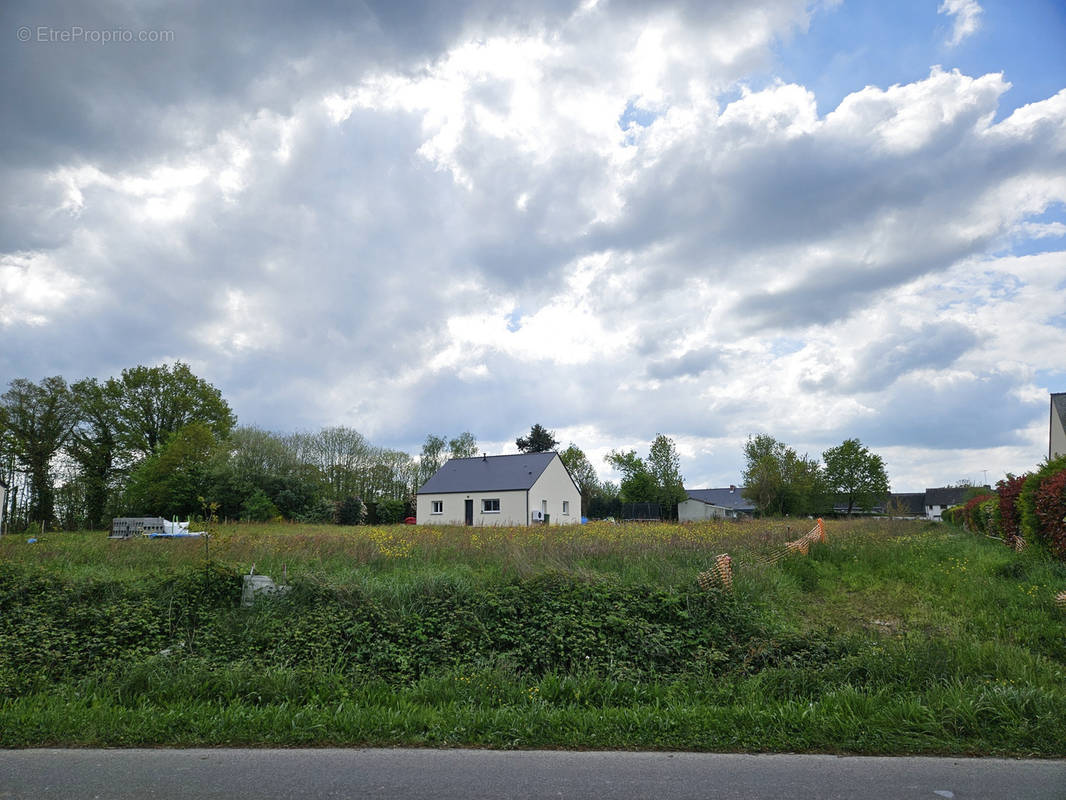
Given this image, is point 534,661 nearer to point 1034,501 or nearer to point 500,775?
point 500,775

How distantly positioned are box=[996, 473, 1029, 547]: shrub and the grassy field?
5759 mm

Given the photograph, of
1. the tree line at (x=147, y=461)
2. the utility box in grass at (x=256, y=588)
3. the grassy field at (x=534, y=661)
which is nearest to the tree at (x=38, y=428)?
the tree line at (x=147, y=461)

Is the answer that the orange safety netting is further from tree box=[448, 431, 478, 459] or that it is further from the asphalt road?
tree box=[448, 431, 478, 459]

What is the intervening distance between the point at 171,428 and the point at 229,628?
4611 centimetres

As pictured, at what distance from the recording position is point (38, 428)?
39.2m

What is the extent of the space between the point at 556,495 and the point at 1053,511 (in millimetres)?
35396

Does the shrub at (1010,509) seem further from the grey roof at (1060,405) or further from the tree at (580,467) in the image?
the tree at (580,467)

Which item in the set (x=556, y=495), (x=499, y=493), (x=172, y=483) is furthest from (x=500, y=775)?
(x=172, y=483)

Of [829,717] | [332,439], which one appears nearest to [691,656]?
[829,717]

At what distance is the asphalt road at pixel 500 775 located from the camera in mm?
3969

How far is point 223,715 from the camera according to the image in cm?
530

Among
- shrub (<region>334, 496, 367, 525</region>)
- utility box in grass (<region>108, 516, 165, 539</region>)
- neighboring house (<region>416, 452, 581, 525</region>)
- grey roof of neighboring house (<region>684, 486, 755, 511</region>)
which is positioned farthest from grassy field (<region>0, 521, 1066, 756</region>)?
grey roof of neighboring house (<region>684, 486, 755, 511</region>)

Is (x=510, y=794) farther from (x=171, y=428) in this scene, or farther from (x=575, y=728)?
(x=171, y=428)

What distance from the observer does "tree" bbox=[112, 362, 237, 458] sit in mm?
45531
